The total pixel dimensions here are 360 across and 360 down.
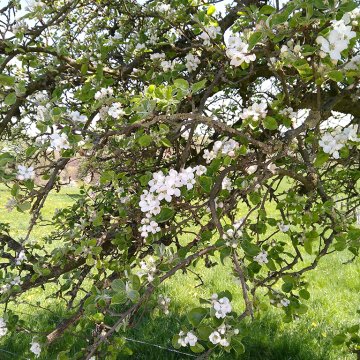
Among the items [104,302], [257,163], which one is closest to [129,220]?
[104,302]

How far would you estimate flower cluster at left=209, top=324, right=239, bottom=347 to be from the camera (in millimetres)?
1425

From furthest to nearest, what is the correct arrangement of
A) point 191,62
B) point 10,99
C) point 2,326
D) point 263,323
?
point 263,323 < point 191,62 < point 2,326 < point 10,99

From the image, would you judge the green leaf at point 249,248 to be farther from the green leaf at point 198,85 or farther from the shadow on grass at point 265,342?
the shadow on grass at point 265,342

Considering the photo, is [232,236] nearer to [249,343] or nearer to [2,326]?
[2,326]

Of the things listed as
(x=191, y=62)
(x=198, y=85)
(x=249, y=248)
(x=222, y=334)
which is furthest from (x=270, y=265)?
(x=191, y=62)

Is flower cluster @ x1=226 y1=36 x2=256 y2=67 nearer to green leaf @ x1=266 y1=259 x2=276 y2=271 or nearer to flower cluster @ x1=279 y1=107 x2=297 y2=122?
flower cluster @ x1=279 y1=107 x2=297 y2=122

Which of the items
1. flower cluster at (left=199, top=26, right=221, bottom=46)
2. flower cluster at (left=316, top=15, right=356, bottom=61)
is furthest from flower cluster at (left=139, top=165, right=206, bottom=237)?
flower cluster at (left=199, top=26, right=221, bottom=46)

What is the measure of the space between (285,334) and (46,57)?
277 cm

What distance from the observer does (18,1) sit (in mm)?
2396

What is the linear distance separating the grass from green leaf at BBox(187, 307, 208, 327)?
1.50 meters

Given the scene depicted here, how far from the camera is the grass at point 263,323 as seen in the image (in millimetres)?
3727

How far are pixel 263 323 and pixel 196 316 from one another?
2.96m

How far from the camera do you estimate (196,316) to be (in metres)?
1.47

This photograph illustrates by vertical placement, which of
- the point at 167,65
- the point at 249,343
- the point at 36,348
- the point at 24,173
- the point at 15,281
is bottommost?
the point at 36,348
